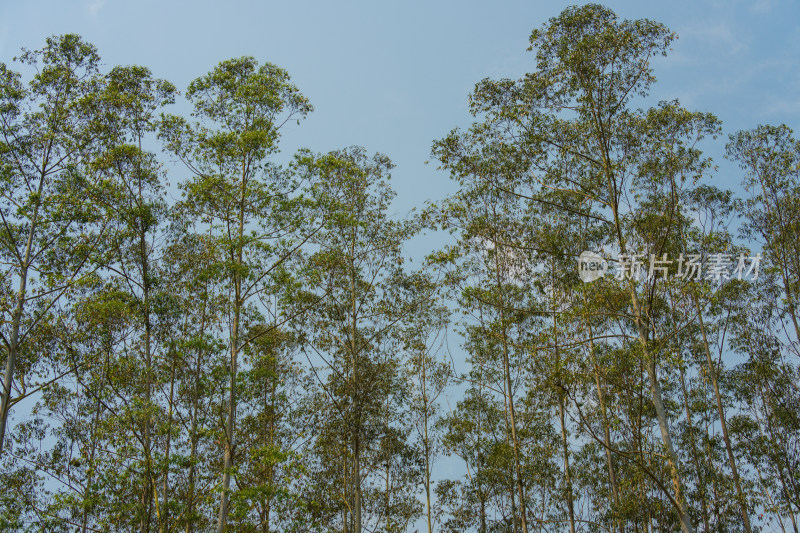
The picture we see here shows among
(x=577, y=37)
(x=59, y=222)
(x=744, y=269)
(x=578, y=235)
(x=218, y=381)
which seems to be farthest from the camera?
(x=744, y=269)

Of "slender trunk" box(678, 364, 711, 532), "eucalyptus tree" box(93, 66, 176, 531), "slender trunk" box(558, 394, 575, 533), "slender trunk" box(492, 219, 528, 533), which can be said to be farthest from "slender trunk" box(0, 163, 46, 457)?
"slender trunk" box(678, 364, 711, 532)

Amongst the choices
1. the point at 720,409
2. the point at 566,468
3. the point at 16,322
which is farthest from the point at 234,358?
the point at 720,409

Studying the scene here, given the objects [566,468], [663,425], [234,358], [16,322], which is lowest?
[663,425]

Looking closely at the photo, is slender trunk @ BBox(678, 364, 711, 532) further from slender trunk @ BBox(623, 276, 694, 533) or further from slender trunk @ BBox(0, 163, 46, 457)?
slender trunk @ BBox(0, 163, 46, 457)

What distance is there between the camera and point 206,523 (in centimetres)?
1407

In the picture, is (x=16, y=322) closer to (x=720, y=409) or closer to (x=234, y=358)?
(x=234, y=358)

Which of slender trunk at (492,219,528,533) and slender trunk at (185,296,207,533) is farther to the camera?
slender trunk at (492,219,528,533)

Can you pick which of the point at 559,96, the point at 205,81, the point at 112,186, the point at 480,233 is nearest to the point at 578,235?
the point at 480,233

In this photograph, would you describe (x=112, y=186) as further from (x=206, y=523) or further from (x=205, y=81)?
(x=206, y=523)

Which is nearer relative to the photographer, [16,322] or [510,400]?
[16,322]

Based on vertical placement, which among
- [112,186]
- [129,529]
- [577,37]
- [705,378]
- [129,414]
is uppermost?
[577,37]

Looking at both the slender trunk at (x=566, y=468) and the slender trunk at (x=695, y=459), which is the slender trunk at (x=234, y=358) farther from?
the slender trunk at (x=695, y=459)

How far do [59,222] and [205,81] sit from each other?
3975mm

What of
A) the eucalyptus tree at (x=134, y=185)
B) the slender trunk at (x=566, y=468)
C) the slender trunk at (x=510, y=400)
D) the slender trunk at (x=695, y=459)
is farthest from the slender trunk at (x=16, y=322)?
the slender trunk at (x=695, y=459)
